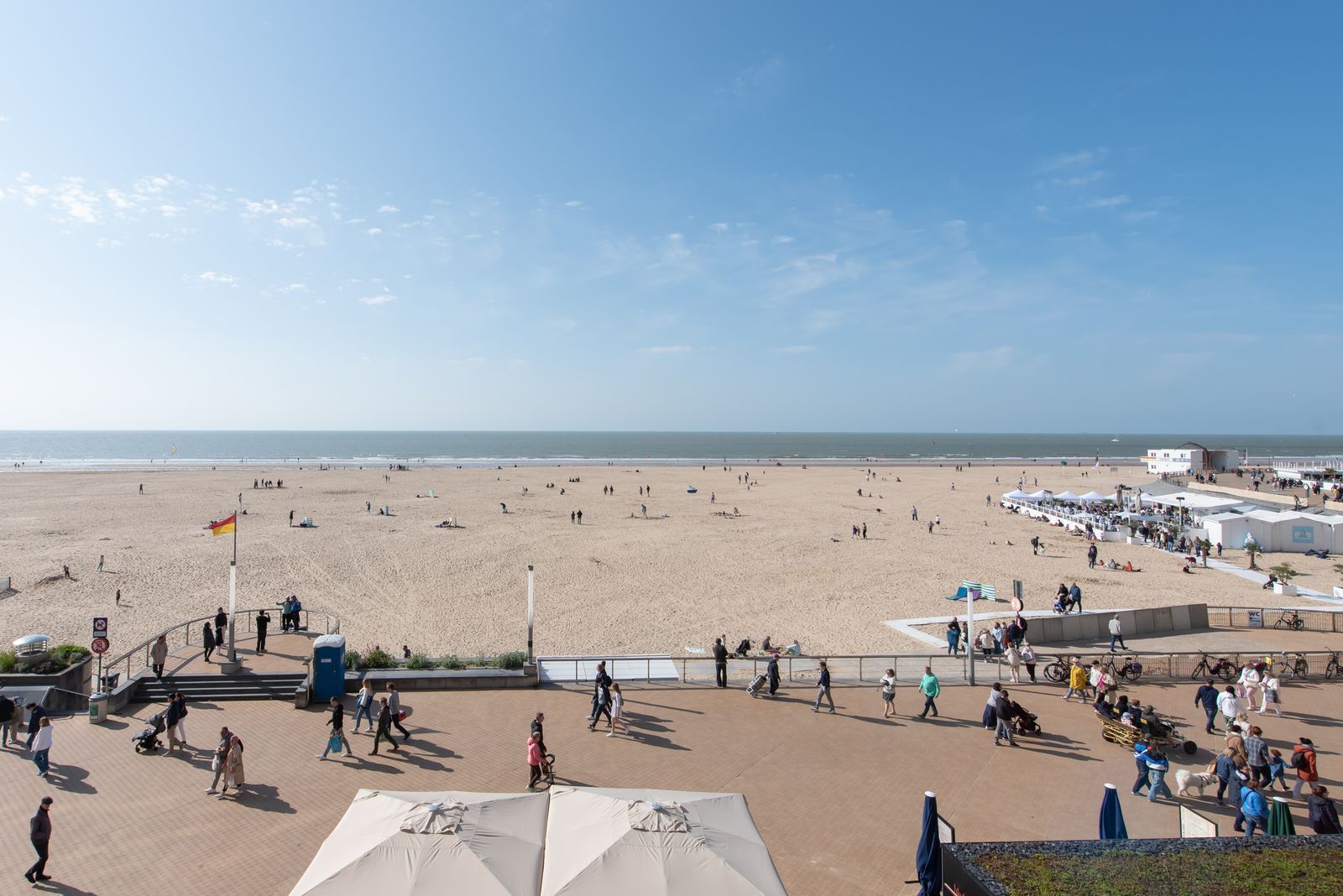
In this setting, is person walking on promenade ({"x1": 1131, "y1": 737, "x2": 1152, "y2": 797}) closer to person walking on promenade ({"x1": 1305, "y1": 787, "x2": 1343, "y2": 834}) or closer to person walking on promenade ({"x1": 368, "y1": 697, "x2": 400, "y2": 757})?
person walking on promenade ({"x1": 1305, "y1": 787, "x2": 1343, "y2": 834})

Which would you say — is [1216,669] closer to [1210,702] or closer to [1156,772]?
[1210,702]

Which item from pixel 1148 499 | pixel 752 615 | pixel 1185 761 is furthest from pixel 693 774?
pixel 1148 499

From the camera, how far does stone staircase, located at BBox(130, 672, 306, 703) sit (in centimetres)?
1302

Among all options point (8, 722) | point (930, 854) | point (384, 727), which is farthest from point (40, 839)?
point (930, 854)

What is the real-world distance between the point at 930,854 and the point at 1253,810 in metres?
4.30

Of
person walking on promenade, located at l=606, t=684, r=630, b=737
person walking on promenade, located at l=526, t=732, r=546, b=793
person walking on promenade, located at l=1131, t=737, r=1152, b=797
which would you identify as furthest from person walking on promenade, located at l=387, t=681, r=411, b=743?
person walking on promenade, located at l=1131, t=737, r=1152, b=797

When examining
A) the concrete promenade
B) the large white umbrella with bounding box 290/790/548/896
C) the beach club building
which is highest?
the beach club building

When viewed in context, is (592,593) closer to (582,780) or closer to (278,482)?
(582,780)

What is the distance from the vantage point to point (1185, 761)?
10852 mm

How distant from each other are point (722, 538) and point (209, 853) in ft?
95.2

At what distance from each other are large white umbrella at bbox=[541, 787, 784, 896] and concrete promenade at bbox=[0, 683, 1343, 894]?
1.86m

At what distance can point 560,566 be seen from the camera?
94.1 feet

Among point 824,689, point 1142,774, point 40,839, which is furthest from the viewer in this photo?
point 824,689

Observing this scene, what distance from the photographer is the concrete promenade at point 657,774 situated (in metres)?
8.16
